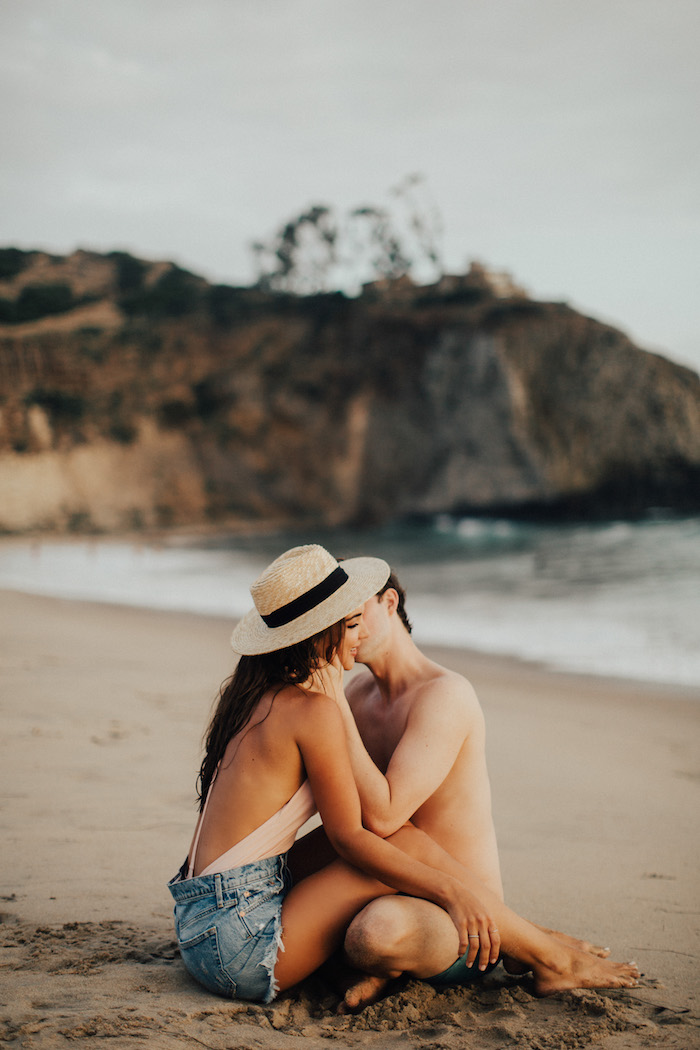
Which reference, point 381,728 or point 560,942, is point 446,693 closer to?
point 381,728

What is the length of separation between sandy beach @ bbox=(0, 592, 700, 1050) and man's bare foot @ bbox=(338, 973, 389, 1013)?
3cm

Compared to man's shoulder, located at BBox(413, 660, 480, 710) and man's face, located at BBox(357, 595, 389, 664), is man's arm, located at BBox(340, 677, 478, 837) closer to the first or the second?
man's shoulder, located at BBox(413, 660, 480, 710)

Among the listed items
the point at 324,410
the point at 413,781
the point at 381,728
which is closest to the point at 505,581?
the point at 381,728

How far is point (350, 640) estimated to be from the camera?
2.18m

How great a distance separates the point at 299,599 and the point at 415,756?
0.54 meters

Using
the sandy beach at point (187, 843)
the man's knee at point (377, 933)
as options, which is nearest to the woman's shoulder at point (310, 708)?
the man's knee at point (377, 933)

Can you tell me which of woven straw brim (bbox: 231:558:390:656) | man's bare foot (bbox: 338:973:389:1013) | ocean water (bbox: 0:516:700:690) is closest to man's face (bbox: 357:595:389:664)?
woven straw brim (bbox: 231:558:390:656)

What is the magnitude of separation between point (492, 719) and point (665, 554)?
13.8 m

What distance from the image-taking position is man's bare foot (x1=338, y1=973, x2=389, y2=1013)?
80.6 inches

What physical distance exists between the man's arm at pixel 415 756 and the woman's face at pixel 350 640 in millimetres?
114

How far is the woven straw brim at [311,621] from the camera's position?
6.69ft

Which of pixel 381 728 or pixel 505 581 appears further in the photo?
pixel 505 581

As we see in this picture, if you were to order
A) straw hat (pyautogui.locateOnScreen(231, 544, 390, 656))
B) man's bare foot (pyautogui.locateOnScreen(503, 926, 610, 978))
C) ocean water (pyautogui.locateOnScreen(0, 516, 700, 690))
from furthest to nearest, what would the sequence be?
ocean water (pyautogui.locateOnScreen(0, 516, 700, 690)), man's bare foot (pyautogui.locateOnScreen(503, 926, 610, 978)), straw hat (pyautogui.locateOnScreen(231, 544, 390, 656))

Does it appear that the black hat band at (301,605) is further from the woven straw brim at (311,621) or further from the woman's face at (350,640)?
the woman's face at (350,640)
